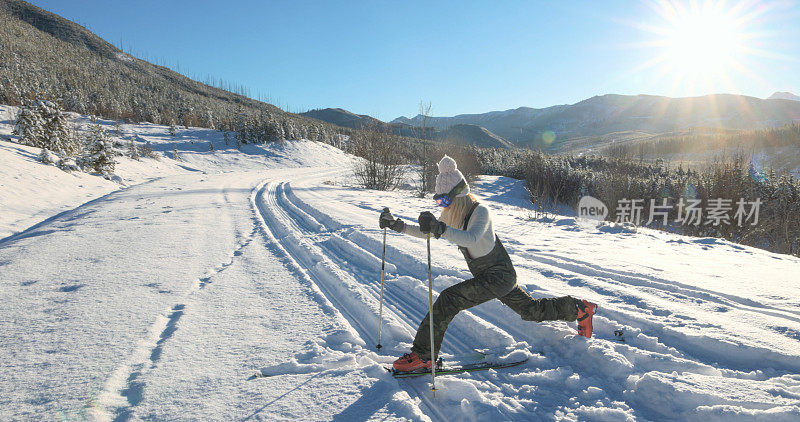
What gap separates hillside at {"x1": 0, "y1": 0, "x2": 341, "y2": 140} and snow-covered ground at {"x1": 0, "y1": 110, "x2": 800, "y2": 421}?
60.0 feet

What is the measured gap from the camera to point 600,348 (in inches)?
113

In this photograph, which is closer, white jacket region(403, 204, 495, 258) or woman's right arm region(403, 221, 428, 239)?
white jacket region(403, 204, 495, 258)

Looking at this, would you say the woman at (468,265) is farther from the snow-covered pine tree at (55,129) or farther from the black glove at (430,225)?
the snow-covered pine tree at (55,129)

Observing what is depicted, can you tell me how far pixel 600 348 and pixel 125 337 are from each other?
405cm

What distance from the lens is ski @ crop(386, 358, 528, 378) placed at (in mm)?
2660

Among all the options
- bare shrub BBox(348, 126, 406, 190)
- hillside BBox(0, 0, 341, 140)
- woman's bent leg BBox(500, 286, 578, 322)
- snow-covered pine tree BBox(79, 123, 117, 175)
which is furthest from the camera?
hillside BBox(0, 0, 341, 140)

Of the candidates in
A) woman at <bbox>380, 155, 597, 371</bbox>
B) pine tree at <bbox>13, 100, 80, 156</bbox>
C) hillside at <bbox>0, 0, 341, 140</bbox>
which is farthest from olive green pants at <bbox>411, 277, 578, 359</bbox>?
hillside at <bbox>0, 0, 341, 140</bbox>

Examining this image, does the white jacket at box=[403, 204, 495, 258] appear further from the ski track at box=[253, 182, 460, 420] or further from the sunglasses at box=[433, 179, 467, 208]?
the ski track at box=[253, 182, 460, 420]

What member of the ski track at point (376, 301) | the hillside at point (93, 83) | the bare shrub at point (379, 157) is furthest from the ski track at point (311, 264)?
the hillside at point (93, 83)

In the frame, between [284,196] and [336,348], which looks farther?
[284,196]

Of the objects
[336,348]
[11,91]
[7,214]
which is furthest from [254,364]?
[11,91]

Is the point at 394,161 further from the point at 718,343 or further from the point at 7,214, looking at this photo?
the point at 718,343

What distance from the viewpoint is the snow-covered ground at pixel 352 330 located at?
232 cm

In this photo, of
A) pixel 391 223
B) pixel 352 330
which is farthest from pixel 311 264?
pixel 391 223
